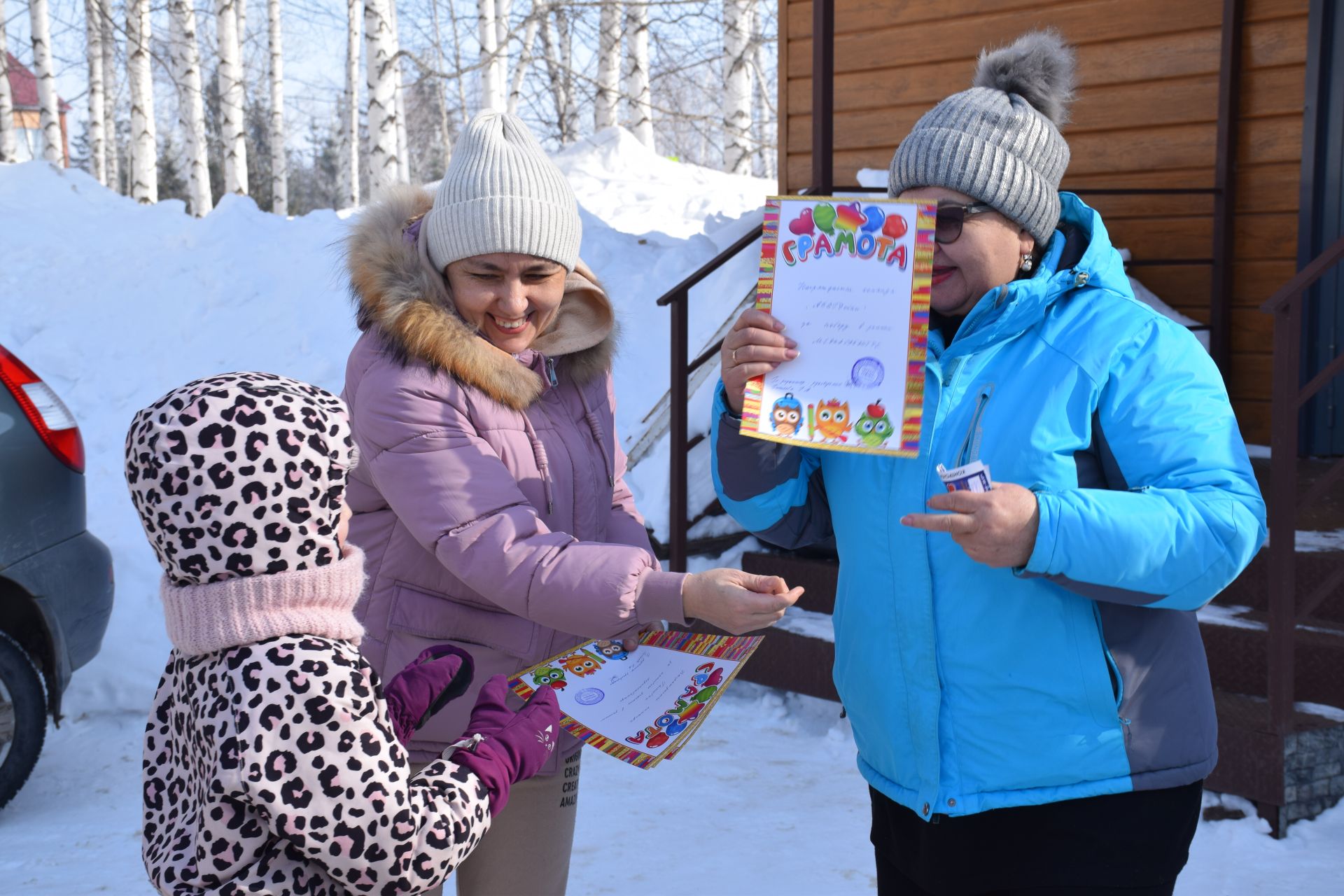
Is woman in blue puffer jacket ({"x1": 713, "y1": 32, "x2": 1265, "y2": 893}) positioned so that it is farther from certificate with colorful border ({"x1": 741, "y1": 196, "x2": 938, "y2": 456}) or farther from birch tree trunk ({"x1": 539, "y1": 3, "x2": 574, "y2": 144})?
birch tree trunk ({"x1": 539, "y1": 3, "x2": 574, "y2": 144})

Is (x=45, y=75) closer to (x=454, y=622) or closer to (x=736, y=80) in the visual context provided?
(x=736, y=80)

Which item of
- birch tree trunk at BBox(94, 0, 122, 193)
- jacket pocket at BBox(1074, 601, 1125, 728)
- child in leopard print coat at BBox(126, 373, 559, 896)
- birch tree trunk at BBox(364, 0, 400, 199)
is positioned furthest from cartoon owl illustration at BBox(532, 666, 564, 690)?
birch tree trunk at BBox(94, 0, 122, 193)

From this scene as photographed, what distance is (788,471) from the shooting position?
2160 mm

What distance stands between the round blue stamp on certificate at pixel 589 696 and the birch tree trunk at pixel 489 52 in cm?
1647

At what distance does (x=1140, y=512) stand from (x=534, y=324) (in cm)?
113

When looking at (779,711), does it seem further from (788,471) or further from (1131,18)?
(1131,18)

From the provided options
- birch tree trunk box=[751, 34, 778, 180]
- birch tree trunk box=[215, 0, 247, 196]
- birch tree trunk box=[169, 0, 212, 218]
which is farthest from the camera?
birch tree trunk box=[751, 34, 778, 180]

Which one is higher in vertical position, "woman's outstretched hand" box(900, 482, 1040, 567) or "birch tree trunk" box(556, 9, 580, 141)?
Result: "birch tree trunk" box(556, 9, 580, 141)

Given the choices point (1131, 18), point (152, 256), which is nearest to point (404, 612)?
point (1131, 18)

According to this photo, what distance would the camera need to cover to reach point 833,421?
1943mm

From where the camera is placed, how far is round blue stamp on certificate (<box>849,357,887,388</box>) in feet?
6.32

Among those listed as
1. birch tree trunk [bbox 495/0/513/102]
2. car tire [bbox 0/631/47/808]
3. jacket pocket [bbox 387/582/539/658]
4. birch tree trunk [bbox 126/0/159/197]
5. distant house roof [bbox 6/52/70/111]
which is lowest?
car tire [bbox 0/631/47/808]

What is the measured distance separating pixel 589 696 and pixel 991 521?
751 mm

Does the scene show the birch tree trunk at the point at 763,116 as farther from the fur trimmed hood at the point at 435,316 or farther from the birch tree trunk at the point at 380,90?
the fur trimmed hood at the point at 435,316
